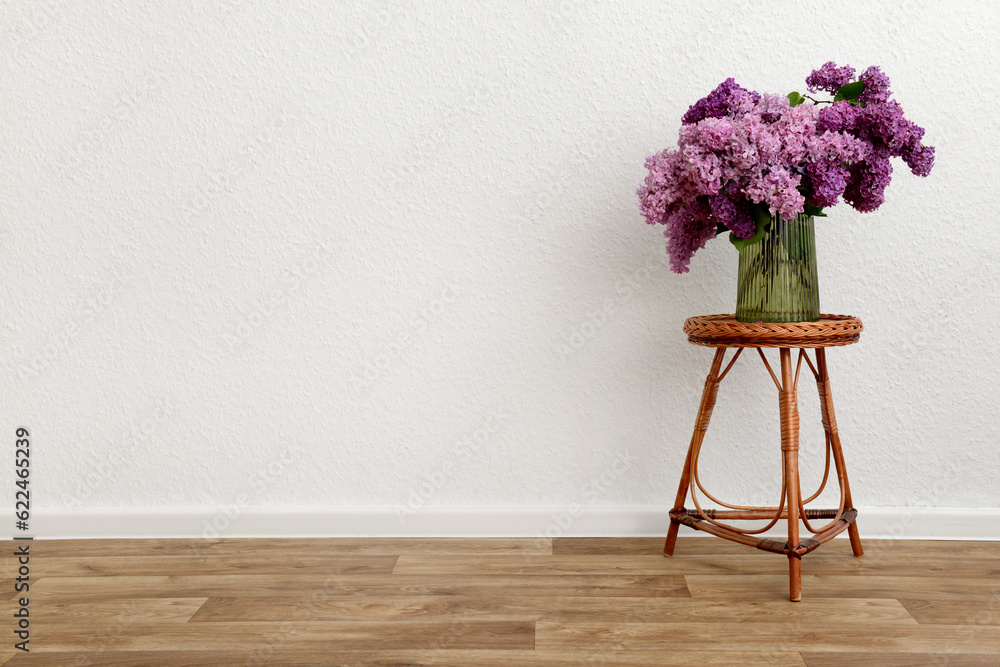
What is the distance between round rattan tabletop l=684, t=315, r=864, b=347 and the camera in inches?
53.6

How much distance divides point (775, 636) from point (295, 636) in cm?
87

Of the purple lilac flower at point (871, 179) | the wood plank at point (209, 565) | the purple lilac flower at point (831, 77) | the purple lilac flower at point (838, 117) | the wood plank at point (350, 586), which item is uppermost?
the purple lilac flower at point (831, 77)

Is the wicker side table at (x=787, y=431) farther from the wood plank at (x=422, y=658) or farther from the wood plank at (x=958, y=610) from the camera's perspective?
the wood plank at (x=422, y=658)

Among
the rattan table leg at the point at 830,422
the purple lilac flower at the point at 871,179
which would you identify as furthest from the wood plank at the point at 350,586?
the purple lilac flower at the point at 871,179

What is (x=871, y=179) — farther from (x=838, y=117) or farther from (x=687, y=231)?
(x=687, y=231)

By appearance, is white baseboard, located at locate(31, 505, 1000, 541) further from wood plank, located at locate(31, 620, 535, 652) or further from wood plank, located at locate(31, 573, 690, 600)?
wood plank, located at locate(31, 620, 535, 652)

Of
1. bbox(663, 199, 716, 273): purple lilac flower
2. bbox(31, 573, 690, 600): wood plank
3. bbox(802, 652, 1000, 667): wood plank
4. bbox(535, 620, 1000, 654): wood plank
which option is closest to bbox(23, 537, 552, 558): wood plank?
bbox(31, 573, 690, 600): wood plank

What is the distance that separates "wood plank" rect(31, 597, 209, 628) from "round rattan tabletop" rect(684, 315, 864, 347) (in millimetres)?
1173

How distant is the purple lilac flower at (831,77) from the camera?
1.39m

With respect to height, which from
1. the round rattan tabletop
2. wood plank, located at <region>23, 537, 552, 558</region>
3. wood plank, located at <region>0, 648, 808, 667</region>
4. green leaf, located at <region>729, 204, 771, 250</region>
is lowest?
wood plank, located at <region>23, 537, 552, 558</region>

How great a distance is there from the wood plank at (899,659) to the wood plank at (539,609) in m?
0.12

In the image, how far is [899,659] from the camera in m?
1.18

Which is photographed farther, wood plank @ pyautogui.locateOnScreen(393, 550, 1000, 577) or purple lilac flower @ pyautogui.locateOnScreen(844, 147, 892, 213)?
wood plank @ pyautogui.locateOnScreen(393, 550, 1000, 577)

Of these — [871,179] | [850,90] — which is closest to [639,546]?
[871,179]
